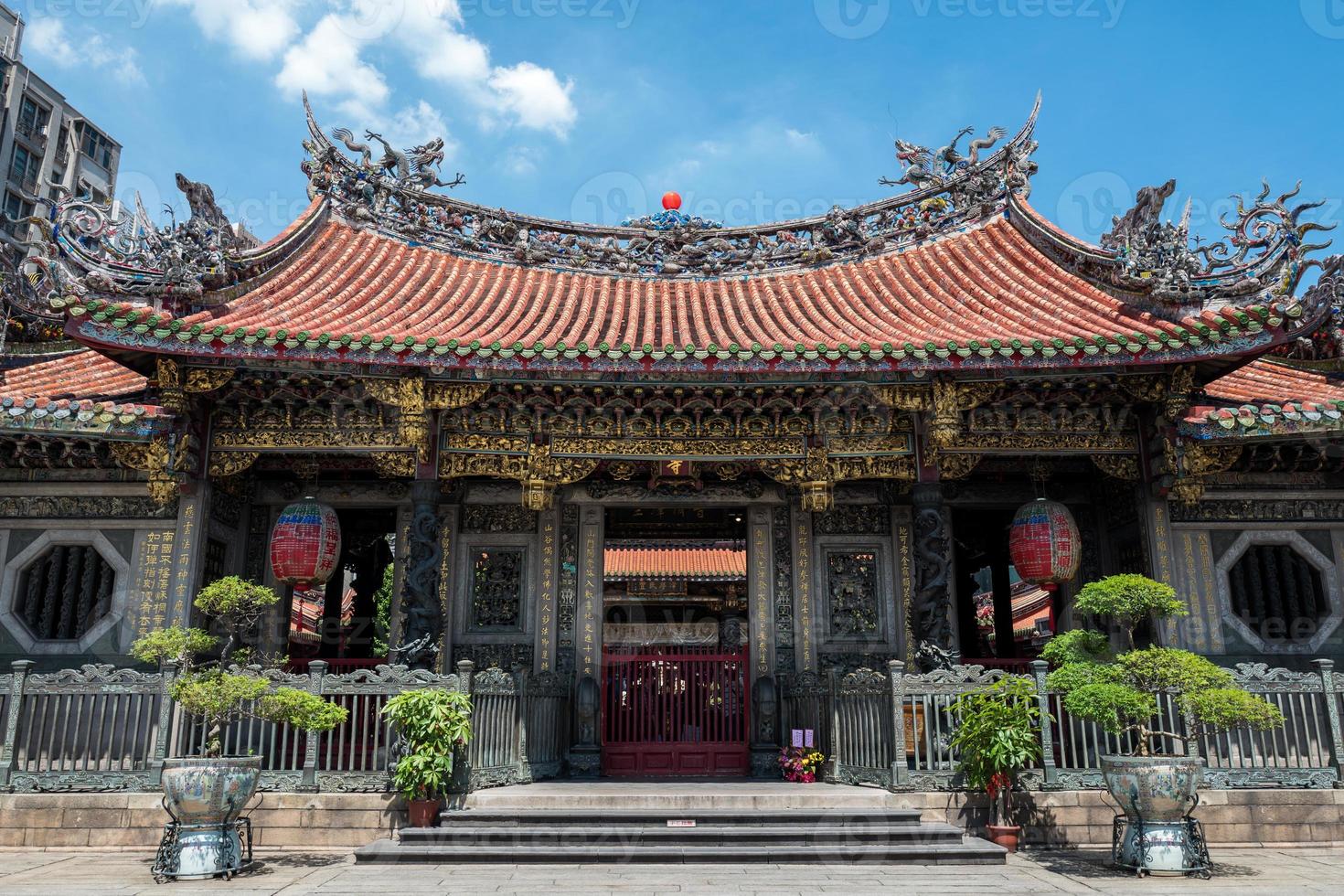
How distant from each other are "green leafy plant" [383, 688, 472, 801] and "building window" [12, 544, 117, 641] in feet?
13.6

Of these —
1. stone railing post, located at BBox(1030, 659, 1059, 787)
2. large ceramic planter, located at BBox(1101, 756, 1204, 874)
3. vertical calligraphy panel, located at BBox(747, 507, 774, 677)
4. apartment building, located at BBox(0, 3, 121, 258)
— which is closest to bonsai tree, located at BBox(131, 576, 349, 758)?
vertical calligraphy panel, located at BBox(747, 507, 774, 677)

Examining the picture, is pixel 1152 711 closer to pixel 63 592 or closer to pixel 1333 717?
pixel 1333 717

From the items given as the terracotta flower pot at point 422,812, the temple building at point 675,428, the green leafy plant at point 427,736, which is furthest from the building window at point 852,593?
the terracotta flower pot at point 422,812

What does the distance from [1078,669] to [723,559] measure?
41.6 feet

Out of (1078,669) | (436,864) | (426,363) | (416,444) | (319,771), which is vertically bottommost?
(436,864)

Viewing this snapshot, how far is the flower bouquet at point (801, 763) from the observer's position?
9641 mm

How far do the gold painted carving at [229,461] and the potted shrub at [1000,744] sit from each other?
7.42 metres

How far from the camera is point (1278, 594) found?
391 inches

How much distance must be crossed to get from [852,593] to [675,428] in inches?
123

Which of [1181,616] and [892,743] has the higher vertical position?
[1181,616]

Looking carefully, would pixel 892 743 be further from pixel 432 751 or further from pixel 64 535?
pixel 64 535

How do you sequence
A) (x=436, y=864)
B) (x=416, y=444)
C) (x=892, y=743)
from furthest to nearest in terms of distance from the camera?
(x=416, y=444) → (x=892, y=743) → (x=436, y=864)

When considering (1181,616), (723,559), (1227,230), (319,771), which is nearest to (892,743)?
(1181,616)

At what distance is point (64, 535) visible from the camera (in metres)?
9.76
